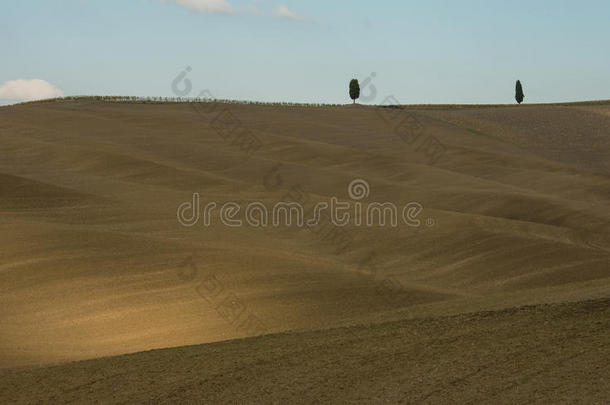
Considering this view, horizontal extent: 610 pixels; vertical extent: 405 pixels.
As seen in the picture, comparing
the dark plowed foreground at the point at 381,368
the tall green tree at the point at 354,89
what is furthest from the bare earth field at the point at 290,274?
the tall green tree at the point at 354,89

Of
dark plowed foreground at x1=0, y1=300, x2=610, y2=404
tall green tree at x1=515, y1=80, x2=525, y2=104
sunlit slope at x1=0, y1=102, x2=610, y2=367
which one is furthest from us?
tall green tree at x1=515, y1=80, x2=525, y2=104

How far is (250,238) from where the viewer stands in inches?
939

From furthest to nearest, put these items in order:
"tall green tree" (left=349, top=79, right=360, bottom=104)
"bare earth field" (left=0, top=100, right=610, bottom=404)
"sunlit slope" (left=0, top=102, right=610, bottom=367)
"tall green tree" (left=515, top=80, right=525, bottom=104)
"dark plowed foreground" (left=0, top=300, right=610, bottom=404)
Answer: "tall green tree" (left=515, top=80, right=525, bottom=104) → "tall green tree" (left=349, top=79, right=360, bottom=104) → "sunlit slope" (left=0, top=102, right=610, bottom=367) → "bare earth field" (left=0, top=100, right=610, bottom=404) → "dark plowed foreground" (left=0, top=300, right=610, bottom=404)

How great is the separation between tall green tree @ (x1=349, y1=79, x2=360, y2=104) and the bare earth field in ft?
114

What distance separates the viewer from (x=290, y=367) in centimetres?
1066

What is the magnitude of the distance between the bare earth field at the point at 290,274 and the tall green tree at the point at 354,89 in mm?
34758

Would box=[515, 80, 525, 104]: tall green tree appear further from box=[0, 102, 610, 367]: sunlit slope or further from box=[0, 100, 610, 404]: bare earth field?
box=[0, 100, 610, 404]: bare earth field

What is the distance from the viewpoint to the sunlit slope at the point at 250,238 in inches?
629

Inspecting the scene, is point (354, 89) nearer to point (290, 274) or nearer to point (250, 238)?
point (250, 238)

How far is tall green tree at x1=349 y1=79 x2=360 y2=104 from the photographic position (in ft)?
273

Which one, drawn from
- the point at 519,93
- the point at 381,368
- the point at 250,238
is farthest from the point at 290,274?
the point at 519,93

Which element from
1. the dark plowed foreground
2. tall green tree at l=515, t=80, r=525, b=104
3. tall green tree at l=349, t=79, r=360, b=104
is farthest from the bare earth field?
tall green tree at l=515, t=80, r=525, b=104

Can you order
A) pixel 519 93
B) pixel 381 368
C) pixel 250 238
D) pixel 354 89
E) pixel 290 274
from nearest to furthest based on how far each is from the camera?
pixel 381 368 → pixel 290 274 → pixel 250 238 → pixel 354 89 → pixel 519 93

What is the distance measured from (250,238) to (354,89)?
61.0 meters
